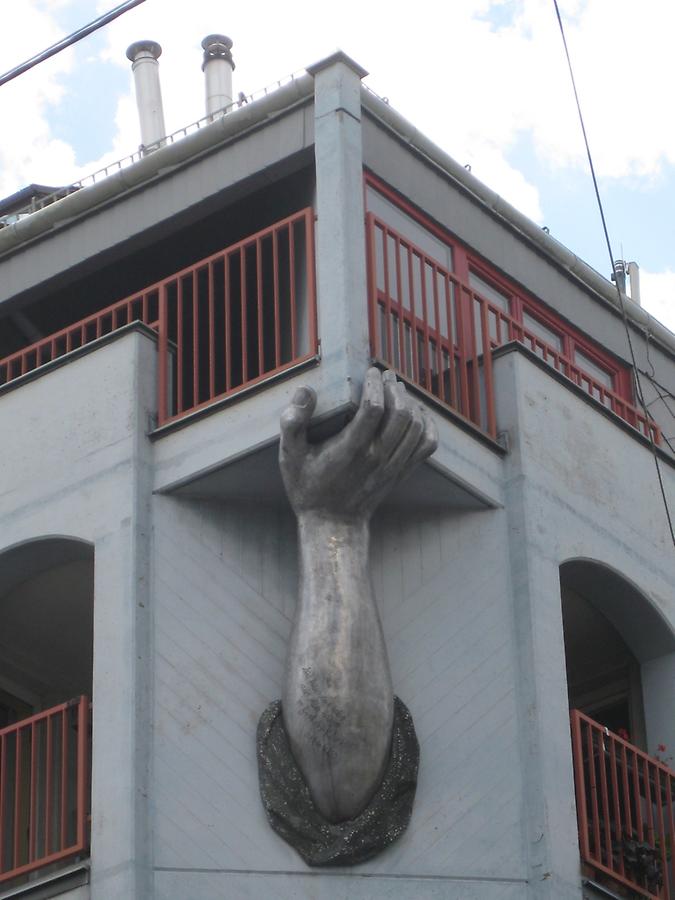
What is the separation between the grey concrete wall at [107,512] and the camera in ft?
57.0

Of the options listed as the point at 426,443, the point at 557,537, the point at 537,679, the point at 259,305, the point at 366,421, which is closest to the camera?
the point at 366,421

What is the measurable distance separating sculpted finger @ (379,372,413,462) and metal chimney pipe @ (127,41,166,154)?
9.08m

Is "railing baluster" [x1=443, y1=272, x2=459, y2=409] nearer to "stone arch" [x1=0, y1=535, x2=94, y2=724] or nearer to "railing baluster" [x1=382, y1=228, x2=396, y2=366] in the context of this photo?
"railing baluster" [x1=382, y1=228, x2=396, y2=366]

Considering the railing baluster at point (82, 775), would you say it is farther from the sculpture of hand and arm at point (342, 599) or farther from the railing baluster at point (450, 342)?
the railing baluster at point (450, 342)

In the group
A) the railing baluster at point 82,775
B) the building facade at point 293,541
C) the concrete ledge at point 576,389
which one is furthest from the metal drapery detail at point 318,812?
the concrete ledge at point 576,389

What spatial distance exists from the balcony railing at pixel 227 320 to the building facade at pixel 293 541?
2.3 inches

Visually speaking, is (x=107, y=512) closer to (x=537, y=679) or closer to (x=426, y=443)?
(x=426, y=443)

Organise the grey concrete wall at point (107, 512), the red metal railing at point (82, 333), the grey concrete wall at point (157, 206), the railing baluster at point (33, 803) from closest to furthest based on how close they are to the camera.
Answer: the grey concrete wall at point (107, 512), the railing baluster at point (33, 803), the red metal railing at point (82, 333), the grey concrete wall at point (157, 206)

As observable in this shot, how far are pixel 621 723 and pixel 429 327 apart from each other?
16.2 feet

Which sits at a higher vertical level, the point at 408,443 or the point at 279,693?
the point at 408,443

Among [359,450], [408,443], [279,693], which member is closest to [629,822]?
[279,693]

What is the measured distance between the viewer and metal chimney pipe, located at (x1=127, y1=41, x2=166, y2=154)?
27.2 m

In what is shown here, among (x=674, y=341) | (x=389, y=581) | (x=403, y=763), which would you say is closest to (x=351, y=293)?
(x=389, y=581)

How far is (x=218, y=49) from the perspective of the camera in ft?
88.7
